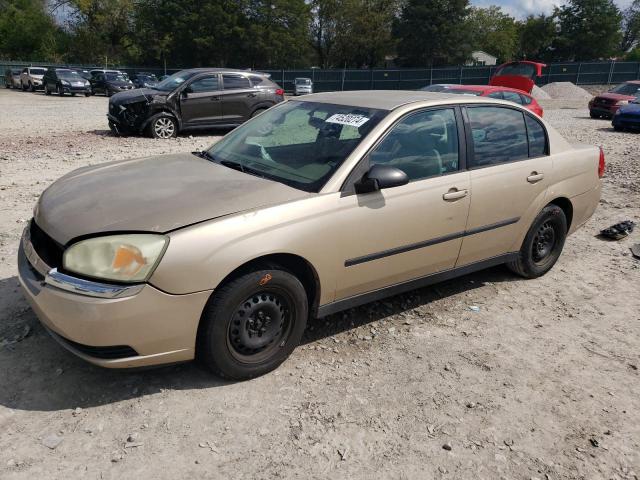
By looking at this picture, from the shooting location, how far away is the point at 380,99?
3971 mm

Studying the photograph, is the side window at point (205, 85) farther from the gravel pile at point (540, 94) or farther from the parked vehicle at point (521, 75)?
the gravel pile at point (540, 94)

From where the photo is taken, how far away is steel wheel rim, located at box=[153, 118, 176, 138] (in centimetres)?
1222

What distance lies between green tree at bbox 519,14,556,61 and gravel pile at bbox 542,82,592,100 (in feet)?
123

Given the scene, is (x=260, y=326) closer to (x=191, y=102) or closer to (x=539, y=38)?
(x=191, y=102)

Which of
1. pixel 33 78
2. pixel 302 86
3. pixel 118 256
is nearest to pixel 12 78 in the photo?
pixel 33 78

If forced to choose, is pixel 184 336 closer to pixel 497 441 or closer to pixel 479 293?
pixel 497 441

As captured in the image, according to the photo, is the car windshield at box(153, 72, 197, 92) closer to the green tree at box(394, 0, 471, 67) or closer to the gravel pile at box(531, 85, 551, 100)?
the gravel pile at box(531, 85, 551, 100)

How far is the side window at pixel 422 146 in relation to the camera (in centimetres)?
359

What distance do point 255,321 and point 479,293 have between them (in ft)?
7.74

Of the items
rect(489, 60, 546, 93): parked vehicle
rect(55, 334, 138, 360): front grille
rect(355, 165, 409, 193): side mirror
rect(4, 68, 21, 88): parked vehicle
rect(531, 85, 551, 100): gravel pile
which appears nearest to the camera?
rect(55, 334, 138, 360): front grille

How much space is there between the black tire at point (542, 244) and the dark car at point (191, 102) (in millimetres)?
9748

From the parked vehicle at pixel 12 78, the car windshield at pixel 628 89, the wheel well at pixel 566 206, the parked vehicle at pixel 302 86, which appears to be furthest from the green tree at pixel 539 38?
the wheel well at pixel 566 206

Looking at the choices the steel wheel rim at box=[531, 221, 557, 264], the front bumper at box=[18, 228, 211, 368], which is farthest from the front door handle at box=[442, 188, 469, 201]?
the front bumper at box=[18, 228, 211, 368]

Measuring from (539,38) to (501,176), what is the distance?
76.5 metres
